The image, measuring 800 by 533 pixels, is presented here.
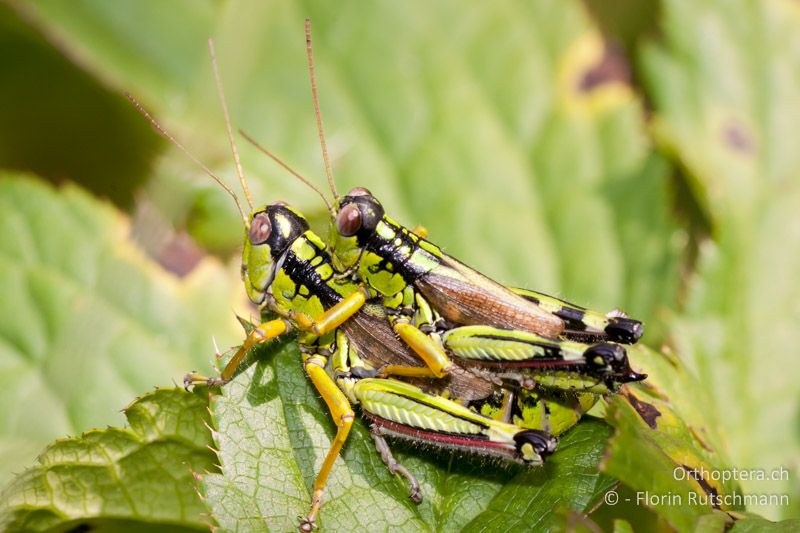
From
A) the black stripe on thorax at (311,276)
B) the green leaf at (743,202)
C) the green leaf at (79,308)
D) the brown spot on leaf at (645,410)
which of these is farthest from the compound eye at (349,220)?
the green leaf at (743,202)

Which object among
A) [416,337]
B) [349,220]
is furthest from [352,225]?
[416,337]

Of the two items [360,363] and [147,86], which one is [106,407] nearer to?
[360,363]

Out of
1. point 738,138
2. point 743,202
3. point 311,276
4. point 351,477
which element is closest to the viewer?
point 351,477

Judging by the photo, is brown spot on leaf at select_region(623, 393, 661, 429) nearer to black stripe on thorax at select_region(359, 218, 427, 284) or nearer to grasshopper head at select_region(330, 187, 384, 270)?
black stripe on thorax at select_region(359, 218, 427, 284)

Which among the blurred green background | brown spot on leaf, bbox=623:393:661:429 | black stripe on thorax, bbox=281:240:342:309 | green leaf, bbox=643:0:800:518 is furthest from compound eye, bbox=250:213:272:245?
green leaf, bbox=643:0:800:518

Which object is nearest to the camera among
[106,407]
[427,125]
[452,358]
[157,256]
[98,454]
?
Answer: [98,454]

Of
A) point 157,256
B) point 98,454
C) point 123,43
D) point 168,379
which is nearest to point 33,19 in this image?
point 123,43

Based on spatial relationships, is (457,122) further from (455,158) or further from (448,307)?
(448,307)
